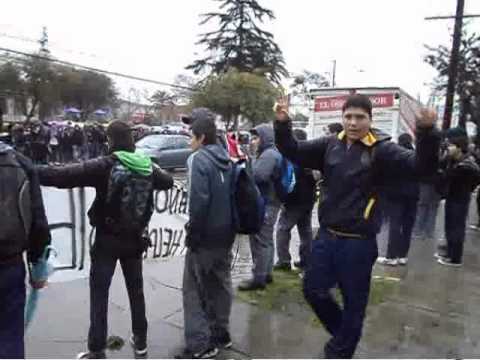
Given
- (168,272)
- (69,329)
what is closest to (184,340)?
(69,329)

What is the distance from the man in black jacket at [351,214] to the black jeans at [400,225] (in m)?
3.89

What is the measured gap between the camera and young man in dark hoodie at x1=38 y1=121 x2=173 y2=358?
346 centimetres

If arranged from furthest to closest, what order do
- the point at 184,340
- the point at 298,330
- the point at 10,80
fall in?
the point at 10,80 < the point at 298,330 < the point at 184,340

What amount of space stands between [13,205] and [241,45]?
5280cm

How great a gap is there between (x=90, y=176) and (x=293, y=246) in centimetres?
524

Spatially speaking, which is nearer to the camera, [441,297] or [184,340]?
[184,340]

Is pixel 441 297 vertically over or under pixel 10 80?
under

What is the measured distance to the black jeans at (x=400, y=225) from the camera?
7188 millimetres

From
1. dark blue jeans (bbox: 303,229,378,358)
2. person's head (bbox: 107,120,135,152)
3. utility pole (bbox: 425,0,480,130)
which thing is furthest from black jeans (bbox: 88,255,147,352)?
utility pole (bbox: 425,0,480,130)

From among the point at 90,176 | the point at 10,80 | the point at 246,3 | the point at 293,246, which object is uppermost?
the point at 246,3

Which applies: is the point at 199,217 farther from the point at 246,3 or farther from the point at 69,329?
the point at 246,3

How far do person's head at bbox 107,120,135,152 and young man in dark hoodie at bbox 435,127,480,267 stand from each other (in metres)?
4.69

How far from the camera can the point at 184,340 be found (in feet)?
13.8

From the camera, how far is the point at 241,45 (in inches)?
2115
